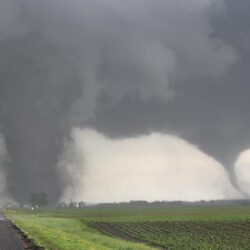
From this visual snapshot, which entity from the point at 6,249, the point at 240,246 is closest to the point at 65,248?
the point at 6,249

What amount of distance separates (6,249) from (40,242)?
7305mm

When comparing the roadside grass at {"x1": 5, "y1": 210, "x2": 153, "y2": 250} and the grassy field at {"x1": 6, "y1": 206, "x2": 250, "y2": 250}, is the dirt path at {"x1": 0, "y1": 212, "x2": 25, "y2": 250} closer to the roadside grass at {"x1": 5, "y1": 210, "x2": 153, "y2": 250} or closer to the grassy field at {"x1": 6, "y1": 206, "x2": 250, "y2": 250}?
the roadside grass at {"x1": 5, "y1": 210, "x2": 153, "y2": 250}

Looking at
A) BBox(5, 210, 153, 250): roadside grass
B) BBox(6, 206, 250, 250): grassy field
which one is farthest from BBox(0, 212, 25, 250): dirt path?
BBox(6, 206, 250, 250): grassy field

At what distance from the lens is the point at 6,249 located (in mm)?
38719

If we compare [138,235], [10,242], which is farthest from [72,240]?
[138,235]

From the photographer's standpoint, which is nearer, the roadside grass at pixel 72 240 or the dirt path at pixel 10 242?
the dirt path at pixel 10 242

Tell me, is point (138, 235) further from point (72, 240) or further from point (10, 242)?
point (10, 242)

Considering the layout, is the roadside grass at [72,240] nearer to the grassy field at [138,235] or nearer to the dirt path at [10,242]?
the grassy field at [138,235]

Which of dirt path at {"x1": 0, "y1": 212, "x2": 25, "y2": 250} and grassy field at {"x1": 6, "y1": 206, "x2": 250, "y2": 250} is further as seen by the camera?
grassy field at {"x1": 6, "y1": 206, "x2": 250, "y2": 250}

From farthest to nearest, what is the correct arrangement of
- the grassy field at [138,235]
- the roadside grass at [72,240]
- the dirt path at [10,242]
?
the grassy field at [138,235], the roadside grass at [72,240], the dirt path at [10,242]

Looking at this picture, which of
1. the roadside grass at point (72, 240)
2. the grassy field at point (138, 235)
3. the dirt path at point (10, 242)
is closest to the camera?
the dirt path at point (10, 242)

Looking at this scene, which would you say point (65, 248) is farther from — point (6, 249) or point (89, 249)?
point (6, 249)

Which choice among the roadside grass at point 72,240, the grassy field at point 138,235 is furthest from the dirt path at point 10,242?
the grassy field at point 138,235

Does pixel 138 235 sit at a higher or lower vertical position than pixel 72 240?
higher
